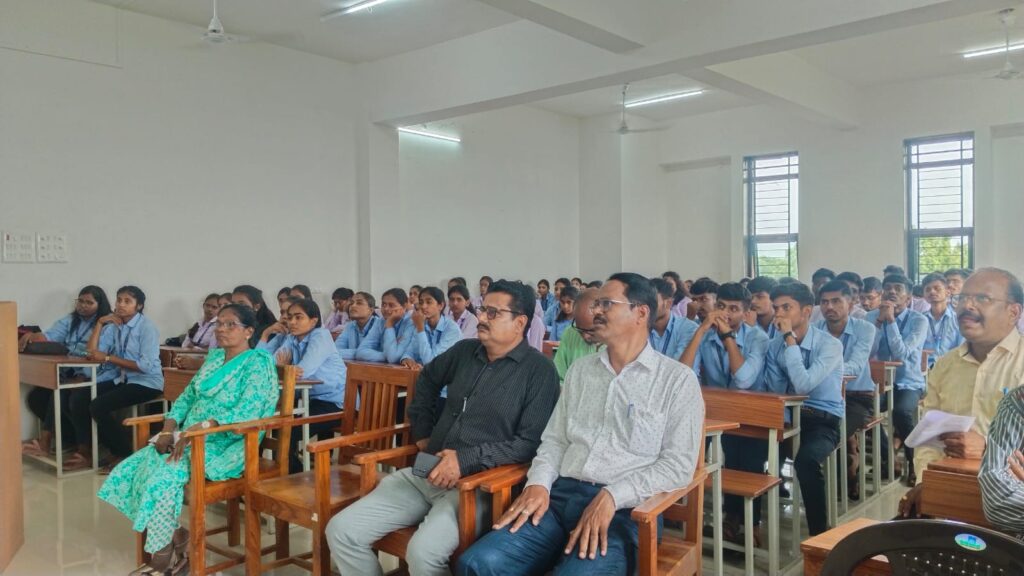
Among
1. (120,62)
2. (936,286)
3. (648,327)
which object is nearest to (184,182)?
(120,62)

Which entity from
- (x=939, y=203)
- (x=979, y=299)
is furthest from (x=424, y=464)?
(x=939, y=203)

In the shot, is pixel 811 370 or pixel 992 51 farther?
pixel 992 51

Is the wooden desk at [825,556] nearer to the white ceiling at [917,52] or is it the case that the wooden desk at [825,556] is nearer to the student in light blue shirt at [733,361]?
the student in light blue shirt at [733,361]

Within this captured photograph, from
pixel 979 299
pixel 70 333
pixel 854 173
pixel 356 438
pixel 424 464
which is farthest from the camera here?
pixel 854 173

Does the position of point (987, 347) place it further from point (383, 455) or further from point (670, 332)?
point (383, 455)

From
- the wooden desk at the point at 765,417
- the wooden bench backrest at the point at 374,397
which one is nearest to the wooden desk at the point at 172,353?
the wooden bench backrest at the point at 374,397

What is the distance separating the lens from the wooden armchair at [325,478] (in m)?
2.50

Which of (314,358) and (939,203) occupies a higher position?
(939,203)

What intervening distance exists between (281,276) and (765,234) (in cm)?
651

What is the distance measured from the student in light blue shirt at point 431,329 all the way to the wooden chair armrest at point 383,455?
2190 millimetres

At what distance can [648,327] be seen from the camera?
227 cm

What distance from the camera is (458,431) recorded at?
2.45 m

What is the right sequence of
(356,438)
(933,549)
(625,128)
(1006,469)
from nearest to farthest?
1. (933,549)
2. (1006,469)
3. (356,438)
4. (625,128)

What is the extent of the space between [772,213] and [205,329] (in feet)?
24.5
